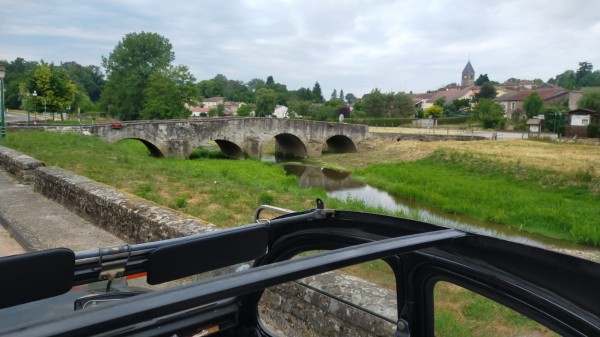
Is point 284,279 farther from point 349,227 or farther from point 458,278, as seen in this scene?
point 349,227

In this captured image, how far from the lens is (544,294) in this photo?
1.49 m

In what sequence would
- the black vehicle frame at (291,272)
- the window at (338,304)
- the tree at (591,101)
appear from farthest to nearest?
1. the tree at (591,101)
2. the window at (338,304)
3. the black vehicle frame at (291,272)

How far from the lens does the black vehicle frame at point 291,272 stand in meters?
1.15

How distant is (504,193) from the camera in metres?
18.4

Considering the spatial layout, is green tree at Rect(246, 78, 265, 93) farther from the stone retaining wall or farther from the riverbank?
the stone retaining wall

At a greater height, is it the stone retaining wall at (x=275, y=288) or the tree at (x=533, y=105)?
the tree at (x=533, y=105)

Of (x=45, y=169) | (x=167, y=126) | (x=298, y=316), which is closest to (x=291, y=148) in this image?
(x=167, y=126)

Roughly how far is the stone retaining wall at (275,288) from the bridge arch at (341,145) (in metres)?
34.5

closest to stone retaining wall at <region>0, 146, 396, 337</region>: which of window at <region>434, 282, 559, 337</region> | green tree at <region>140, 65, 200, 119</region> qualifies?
window at <region>434, 282, 559, 337</region>

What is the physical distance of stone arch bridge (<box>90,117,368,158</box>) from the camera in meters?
29.9

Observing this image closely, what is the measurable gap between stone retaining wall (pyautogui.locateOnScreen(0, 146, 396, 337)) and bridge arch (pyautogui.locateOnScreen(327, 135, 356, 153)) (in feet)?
113

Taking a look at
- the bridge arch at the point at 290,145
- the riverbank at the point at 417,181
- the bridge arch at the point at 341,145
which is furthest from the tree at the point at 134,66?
the riverbank at the point at 417,181

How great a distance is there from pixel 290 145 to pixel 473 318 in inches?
1547

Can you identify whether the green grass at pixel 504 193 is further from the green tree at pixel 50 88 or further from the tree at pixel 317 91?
the tree at pixel 317 91
